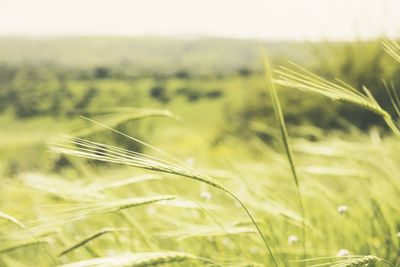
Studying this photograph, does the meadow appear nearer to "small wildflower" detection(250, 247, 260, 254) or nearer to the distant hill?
"small wildflower" detection(250, 247, 260, 254)

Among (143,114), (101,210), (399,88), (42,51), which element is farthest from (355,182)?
(42,51)

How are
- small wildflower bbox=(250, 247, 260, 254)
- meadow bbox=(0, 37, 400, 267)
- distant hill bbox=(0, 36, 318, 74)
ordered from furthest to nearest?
distant hill bbox=(0, 36, 318, 74), small wildflower bbox=(250, 247, 260, 254), meadow bbox=(0, 37, 400, 267)

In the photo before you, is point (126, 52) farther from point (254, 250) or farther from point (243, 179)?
point (243, 179)

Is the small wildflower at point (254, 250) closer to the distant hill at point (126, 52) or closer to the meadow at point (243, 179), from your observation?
the meadow at point (243, 179)

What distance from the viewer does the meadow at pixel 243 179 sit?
2.31ft

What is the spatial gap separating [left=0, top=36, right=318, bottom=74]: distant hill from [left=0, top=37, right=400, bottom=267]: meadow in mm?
124980

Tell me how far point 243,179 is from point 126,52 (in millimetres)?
152653

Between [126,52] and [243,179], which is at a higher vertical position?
[126,52]

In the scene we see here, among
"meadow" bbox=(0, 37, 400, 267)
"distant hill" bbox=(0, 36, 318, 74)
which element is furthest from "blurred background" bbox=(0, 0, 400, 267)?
"distant hill" bbox=(0, 36, 318, 74)

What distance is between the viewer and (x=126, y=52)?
150000mm

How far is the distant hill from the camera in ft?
459

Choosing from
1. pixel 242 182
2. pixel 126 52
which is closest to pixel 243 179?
pixel 242 182

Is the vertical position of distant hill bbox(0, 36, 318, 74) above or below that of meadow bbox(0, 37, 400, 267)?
above

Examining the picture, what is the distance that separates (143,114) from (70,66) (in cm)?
14294
